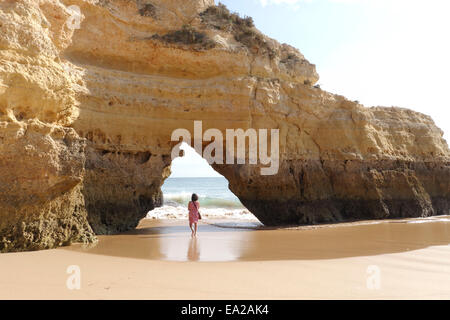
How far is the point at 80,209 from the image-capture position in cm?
711

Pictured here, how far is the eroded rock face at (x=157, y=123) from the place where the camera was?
20.4ft

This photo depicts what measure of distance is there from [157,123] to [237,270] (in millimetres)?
7103

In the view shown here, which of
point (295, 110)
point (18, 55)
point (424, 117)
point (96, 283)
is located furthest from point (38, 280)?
point (424, 117)

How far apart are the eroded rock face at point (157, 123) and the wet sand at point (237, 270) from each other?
1619 millimetres

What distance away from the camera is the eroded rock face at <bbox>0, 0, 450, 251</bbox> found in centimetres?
623

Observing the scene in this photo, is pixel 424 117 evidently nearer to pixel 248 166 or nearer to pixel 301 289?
pixel 248 166

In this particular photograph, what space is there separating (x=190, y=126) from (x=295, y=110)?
4.28 meters

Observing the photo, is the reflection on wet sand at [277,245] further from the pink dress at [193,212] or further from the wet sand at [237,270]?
the pink dress at [193,212]

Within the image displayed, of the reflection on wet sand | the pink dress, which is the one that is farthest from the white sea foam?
the pink dress

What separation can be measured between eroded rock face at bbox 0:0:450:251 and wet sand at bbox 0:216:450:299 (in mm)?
1619

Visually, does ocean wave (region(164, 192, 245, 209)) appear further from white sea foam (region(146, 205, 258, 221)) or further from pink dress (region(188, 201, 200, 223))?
pink dress (region(188, 201, 200, 223))
